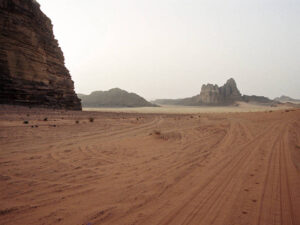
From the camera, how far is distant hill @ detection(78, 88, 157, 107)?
92812 millimetres

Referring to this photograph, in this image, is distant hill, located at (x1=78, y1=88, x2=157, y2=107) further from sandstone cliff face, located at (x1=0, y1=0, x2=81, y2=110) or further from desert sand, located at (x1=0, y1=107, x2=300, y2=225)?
desert sand, located at (x1=0, y1=107, x2=300, y2=225)

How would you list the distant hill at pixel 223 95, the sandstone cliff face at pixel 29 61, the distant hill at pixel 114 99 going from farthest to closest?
the distant hill at pixel 223 95
the distant hill at pixel 114 99
the sandstone cliff face at pixel 29 61

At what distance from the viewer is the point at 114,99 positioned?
97500mm

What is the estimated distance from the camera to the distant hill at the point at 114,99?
92.8 meters

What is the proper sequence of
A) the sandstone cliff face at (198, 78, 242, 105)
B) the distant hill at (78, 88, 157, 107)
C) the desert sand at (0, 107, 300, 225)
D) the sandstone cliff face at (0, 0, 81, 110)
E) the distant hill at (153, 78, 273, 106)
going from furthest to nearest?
the sandstone cliff face at (198, 78, 242, 105) → the distant hill at (153, 78, 273, 106) → the distant hill at (78, 88, 157, 107) → the sandstone cliff face at (0, 0, 81, 110) → the desert sand at (0, 107, 300, 225)

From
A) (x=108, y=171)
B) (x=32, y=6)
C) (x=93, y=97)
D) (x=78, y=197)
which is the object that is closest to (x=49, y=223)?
(x=78, y=197)

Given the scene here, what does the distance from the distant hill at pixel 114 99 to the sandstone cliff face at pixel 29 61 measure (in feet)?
212

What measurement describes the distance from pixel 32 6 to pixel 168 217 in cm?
3199

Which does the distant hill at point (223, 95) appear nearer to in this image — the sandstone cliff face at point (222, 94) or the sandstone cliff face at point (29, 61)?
the sandstone cliff face at point (222, 94)

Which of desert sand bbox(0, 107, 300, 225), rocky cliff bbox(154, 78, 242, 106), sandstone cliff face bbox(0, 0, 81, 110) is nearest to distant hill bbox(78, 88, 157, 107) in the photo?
rocky cliff bbox(154, 78, 242, 106)

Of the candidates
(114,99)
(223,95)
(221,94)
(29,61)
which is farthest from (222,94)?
(29,61)

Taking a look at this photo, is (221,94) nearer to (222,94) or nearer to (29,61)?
(222,94)

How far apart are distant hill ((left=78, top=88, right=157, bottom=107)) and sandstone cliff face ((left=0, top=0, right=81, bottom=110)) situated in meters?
64.7

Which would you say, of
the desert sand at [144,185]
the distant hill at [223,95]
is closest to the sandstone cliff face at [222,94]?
the distant hill at [223,95]
